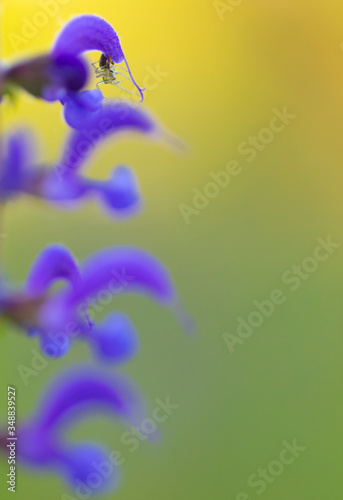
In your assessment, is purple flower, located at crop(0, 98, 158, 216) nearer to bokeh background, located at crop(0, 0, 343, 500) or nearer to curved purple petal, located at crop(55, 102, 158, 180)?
curved purple petal, located at crop(55, 102, 158, 180)

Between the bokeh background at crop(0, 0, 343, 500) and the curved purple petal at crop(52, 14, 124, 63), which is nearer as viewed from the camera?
the curved purple petal at crop(52, 14, 124, 63)

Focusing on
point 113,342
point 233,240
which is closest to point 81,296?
point 113,342

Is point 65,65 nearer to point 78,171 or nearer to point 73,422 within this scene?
point 78,171

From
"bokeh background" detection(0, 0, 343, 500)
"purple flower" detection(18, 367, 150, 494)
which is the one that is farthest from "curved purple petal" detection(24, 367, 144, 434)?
"bokeh background" detection(0, 0, 343, 500)

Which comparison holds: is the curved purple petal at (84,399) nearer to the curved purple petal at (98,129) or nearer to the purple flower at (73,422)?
the purple flower at (73,422)

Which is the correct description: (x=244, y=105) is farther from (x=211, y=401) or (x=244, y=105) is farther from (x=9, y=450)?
(x=9, y=450)

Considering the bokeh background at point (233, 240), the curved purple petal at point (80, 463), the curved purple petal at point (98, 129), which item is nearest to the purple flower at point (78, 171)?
the curved purple petal at point (98, 129)
